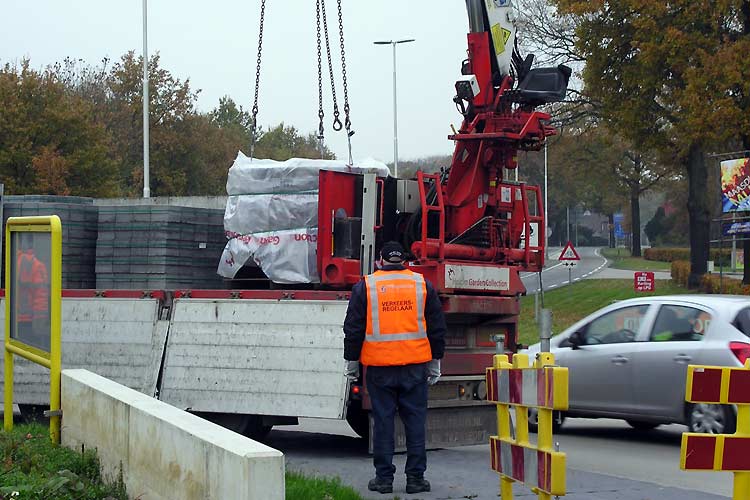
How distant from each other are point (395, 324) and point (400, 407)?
2.23 ft

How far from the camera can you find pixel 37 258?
29.6 feet

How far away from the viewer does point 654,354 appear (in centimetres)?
1168

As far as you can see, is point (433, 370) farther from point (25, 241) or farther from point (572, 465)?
point (25, 241)

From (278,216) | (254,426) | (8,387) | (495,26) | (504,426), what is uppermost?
(495,26)

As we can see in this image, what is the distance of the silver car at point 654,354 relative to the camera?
11.2 metres

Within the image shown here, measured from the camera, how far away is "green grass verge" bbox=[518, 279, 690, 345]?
35.1m

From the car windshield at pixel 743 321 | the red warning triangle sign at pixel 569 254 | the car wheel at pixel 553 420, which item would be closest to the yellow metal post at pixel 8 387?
the car wheel at pixel 553 420

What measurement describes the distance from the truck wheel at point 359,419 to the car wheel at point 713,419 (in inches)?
130

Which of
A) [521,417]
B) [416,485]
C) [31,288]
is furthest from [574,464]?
[31,288]

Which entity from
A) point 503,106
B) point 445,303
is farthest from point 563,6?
point 445,303

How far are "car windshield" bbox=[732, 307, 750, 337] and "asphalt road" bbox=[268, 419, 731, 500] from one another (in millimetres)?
1461

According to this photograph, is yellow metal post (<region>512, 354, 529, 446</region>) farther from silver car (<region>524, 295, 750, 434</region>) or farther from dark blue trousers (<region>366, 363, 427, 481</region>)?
silver car (<region>524, 295, 750, 434</region>)

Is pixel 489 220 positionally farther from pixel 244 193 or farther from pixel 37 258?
pixel 37 258

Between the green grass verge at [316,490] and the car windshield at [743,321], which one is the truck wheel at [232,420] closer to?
the green grass verge at [316,490]
